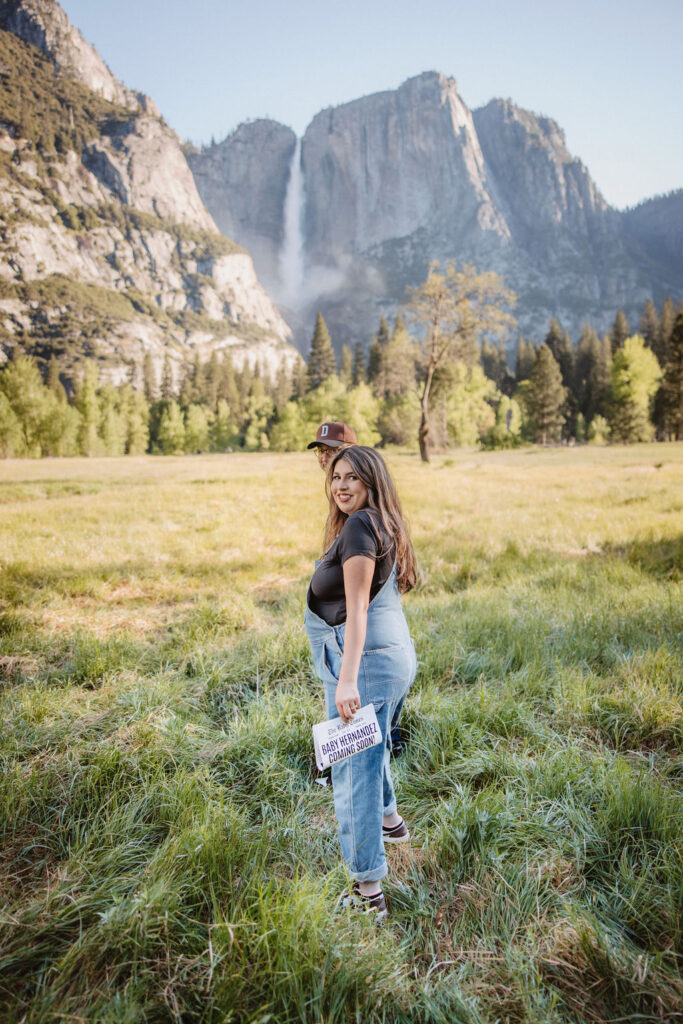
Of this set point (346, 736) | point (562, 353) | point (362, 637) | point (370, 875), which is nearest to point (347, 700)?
point (346, 736)

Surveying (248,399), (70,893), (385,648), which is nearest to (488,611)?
(385,648)

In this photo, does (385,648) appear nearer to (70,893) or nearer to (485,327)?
(70,893)

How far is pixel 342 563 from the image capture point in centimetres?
212

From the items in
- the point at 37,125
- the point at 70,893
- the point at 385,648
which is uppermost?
the point at 37,125

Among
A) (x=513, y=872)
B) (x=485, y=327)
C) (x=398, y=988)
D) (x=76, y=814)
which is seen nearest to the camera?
(x=398, y=988)

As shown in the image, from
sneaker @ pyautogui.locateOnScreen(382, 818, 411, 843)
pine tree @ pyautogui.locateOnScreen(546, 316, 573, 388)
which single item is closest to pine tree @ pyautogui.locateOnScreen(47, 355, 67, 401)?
sneaker @ pyautogui.locateOnScreen(382, 818, 411, 843)

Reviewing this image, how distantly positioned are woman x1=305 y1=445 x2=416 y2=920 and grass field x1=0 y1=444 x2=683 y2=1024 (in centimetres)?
18

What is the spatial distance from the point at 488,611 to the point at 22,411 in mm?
9523

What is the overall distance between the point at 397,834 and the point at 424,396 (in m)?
30.3

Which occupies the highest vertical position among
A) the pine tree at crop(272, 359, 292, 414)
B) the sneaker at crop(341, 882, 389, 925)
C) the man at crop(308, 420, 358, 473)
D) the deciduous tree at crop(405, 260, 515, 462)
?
the pine tree at crop(272, 359, 292, 414)

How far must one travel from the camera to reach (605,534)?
30.8ft

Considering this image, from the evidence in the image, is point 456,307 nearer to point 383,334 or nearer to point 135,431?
point 135,431

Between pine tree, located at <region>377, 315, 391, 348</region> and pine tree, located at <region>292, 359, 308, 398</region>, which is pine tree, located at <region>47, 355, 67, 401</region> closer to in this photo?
pine tree, located at <region>292, 359, 308, 398</region>

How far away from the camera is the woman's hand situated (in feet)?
6.57
